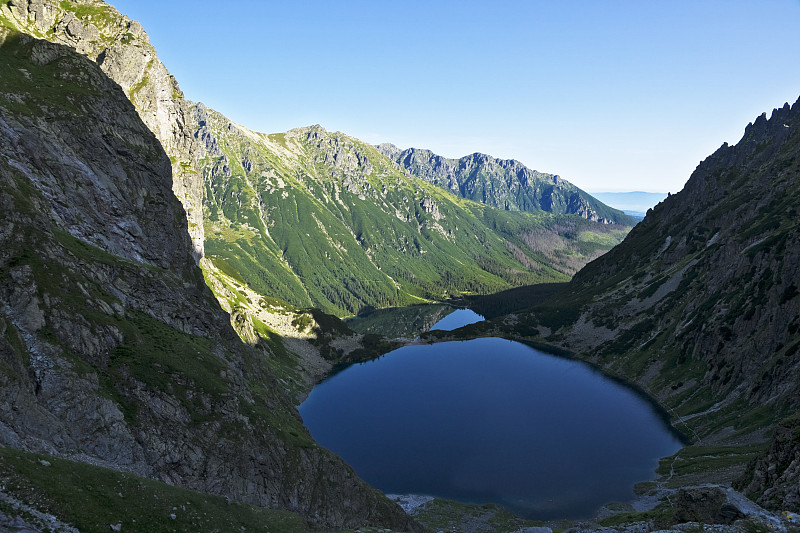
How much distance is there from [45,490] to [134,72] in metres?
186

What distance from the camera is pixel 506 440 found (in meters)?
139

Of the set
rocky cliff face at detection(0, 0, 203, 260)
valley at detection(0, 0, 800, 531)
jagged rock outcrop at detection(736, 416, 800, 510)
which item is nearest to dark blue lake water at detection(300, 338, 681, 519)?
valley at detection(0, 0, 800, 531)

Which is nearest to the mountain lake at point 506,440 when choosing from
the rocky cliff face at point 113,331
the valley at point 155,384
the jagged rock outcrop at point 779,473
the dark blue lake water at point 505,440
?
the dark blue lake water at point 505,440

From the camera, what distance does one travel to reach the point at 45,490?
2855 centimetres

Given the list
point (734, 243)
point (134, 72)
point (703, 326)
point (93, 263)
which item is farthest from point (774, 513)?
point (134, 72)

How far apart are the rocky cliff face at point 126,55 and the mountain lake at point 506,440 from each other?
99.0m

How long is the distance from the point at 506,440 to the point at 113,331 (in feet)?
382

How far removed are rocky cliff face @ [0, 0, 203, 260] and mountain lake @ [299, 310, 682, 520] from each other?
9904cm

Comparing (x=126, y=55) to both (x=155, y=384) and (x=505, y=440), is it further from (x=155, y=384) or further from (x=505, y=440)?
(x=505, y=440)

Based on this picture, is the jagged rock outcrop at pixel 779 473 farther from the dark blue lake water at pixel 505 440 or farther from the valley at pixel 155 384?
the dark blue lake water at pixel 505 440

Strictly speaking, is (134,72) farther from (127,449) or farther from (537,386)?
(537,386)

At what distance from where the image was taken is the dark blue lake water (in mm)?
109819

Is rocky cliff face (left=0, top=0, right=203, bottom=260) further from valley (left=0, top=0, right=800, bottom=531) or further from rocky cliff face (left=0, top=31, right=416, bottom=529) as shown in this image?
rocky cliff face (left=0, top=31, right=416, bottom=529)

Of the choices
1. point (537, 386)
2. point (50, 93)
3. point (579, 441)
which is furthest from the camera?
point (537, 386)
